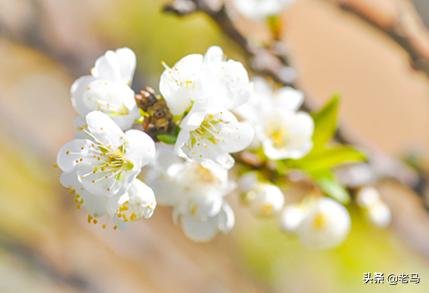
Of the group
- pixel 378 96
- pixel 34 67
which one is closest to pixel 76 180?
pixel 34 67

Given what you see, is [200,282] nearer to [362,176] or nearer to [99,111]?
[362,176]

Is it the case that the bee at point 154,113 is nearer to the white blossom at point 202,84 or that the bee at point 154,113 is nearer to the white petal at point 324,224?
the white blossom at point 202,84

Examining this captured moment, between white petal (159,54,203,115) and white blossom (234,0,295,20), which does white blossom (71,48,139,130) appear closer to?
white petal (159,54,203,115)

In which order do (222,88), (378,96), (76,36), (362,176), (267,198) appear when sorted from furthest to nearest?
(378,96), (76,36), (362,176), (267,198), (222,88)

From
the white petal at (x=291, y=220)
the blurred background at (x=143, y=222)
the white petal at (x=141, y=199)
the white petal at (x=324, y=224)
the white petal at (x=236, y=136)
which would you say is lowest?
the blurred background at (x=143, y=222)

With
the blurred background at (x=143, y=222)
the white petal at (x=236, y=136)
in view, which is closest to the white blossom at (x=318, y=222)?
the white petal at (x=236, y=136)

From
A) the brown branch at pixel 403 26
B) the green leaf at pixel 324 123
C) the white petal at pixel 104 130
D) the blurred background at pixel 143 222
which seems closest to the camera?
the white petal at pixel 104 130
